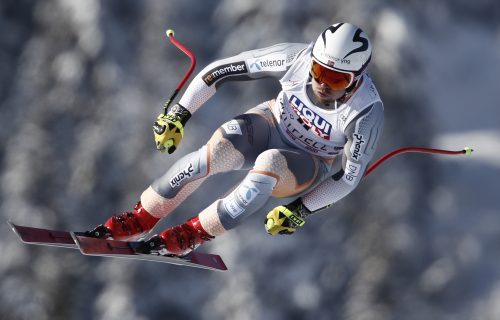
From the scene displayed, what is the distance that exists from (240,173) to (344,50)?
42.5m

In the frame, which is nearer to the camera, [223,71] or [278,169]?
[278,169]

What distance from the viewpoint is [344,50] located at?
10.2 m

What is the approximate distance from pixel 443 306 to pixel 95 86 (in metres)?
24.2

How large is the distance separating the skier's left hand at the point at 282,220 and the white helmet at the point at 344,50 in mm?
→ 1685

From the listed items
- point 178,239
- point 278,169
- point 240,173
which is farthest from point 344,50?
point 240,173

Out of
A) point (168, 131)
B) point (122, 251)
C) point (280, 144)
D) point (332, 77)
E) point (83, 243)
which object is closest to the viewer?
point (332, 77)

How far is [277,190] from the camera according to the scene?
10.9m

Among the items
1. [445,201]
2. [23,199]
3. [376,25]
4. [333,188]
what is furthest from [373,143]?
[23,199]

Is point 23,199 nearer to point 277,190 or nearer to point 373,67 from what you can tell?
point 373,67

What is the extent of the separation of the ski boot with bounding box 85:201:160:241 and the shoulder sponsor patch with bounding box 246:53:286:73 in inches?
82.1

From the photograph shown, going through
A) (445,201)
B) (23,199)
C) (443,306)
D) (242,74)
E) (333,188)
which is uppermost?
(242,74)

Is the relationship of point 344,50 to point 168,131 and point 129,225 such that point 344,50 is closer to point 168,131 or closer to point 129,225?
point 168,131

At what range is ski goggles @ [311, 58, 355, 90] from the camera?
10312 mm

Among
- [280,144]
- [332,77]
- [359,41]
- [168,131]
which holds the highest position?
[359,41]
